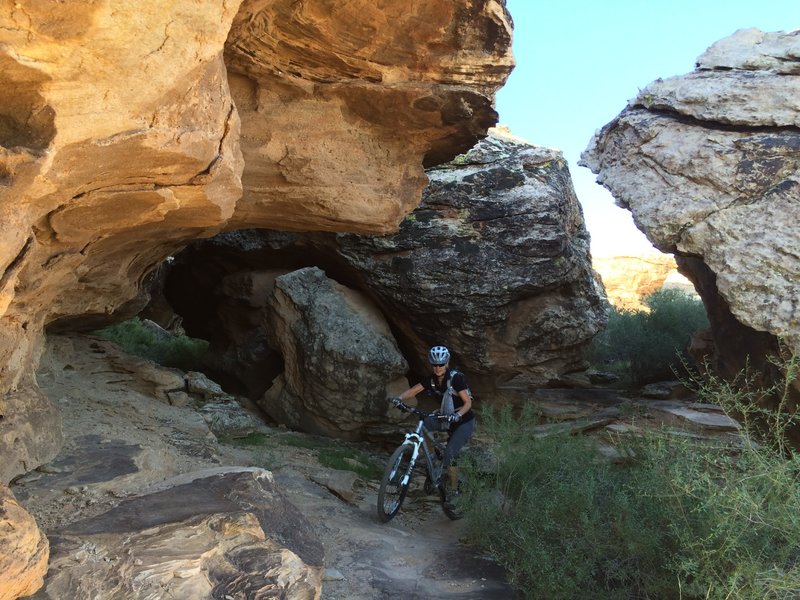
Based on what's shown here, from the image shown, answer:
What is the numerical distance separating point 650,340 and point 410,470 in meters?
6.75

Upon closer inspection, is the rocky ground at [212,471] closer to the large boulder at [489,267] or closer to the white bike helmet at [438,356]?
the large boulder at [489,267]

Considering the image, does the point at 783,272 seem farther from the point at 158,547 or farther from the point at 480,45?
the point at 158,547

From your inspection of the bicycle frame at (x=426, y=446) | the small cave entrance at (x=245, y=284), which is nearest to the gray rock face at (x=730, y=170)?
the bicycle frame at (x=426, y=446)

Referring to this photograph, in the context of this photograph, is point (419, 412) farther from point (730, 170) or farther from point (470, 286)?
point (730, 170)

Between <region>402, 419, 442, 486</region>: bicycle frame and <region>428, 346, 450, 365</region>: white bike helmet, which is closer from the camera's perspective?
<region>402, 419, 442, 486</region>: bicycle frame

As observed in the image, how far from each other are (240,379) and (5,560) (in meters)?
8.46

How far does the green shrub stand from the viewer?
12430 mm

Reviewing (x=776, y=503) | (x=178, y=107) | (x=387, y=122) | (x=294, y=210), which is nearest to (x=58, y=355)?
(x=294, y=210)

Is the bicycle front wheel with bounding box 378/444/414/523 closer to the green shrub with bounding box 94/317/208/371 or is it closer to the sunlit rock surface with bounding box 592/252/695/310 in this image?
the green shrub with bounding box 94/317/208/371

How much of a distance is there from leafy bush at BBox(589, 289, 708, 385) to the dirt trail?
5458 mm

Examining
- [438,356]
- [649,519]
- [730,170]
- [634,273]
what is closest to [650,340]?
[730,170]

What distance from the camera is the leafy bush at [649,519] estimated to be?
4000 millimetres

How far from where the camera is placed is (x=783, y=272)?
6113mm

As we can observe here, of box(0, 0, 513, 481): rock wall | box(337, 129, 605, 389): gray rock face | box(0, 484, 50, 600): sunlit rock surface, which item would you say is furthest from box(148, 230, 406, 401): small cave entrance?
box(0, 484, 50, 600): sunlit rock surface
